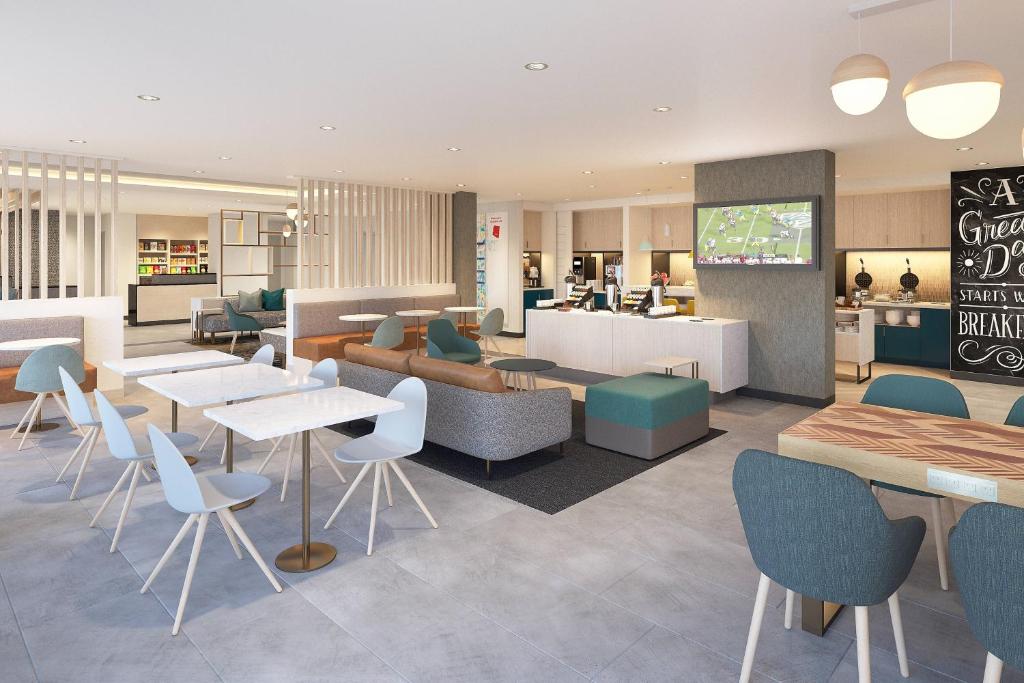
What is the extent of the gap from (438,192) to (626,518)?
7.74 m

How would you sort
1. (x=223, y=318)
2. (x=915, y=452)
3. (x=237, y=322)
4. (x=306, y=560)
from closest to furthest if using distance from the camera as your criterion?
1. (x=915, y=452)
2. (x=306, y=560)
3. (x=237, y=322)
4. (x=223, y=318)

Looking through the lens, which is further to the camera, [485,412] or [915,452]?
[485,412]

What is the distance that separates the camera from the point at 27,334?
6746 millimetres

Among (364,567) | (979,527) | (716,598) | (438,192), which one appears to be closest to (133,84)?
(364,567)

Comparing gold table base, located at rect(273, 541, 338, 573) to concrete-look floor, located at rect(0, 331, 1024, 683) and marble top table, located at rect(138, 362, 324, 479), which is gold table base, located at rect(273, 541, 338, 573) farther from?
marble top table, located at rect(138, 362, 324, 479)

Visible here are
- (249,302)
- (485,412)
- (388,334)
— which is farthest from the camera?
(249,302)

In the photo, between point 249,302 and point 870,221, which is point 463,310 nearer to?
point 249,302

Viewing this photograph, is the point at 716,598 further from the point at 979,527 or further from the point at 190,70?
the point at 190,70

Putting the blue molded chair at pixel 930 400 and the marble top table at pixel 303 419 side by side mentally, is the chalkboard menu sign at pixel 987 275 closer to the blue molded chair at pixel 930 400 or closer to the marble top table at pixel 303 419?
the blue molded chair at pixel 930 400

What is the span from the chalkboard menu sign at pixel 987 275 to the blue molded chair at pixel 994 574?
8.03 meters

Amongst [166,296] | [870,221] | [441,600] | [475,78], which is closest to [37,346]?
[475,78]

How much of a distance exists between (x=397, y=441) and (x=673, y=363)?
330 cm

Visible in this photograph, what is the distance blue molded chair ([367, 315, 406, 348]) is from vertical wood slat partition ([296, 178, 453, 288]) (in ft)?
6.38

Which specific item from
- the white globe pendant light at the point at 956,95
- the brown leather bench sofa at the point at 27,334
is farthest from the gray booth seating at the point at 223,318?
the white globe pendant light at the point at 956,95
